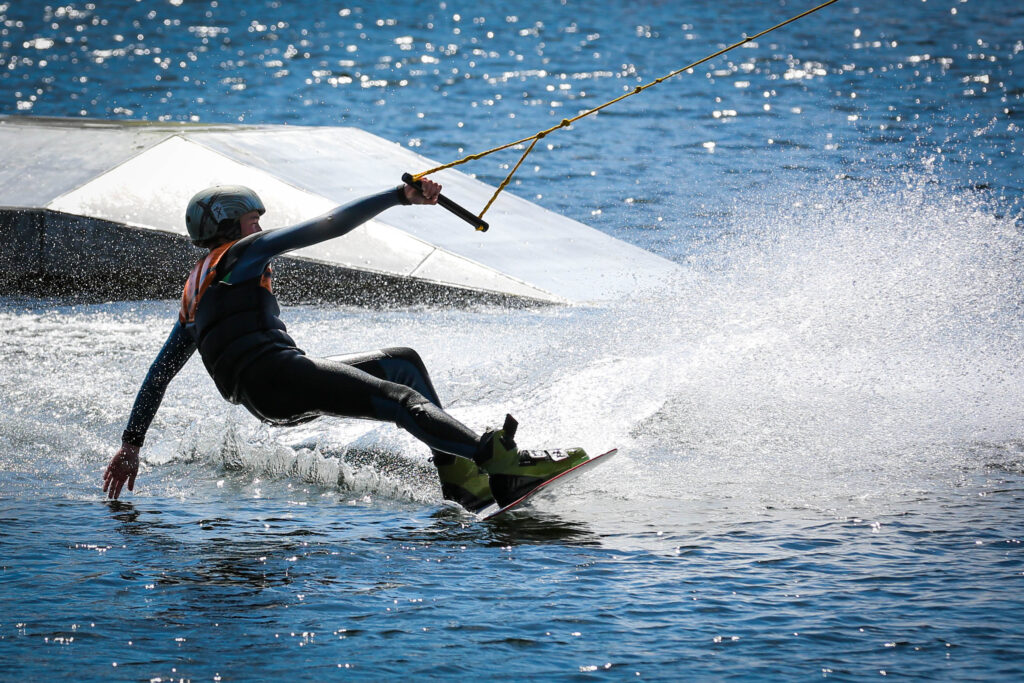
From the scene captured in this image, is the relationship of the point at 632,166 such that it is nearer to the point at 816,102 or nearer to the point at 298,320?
the point at 816,102

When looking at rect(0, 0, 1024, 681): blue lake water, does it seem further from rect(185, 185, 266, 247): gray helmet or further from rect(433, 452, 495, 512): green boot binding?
rect(185, 185, 266, 247): gray helmet

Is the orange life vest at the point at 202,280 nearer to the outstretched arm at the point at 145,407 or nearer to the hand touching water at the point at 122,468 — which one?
the outstretched arm at the point at 145,407

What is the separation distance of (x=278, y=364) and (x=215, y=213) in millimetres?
706

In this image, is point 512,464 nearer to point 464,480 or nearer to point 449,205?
point 464,480

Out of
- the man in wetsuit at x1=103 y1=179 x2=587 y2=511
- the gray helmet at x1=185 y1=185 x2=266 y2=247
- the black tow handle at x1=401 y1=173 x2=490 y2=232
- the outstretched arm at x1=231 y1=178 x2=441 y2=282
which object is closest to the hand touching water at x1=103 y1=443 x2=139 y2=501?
the man in wetsuit at x1=103 y1=179 x2=587 y2=511

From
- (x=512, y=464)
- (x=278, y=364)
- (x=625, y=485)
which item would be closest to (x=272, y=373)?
(x=278, y=364)

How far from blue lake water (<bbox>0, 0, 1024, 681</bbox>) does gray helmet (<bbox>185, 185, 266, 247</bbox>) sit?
126 cm

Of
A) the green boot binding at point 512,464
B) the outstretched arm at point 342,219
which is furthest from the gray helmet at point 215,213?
the green boot binding at point 512,464

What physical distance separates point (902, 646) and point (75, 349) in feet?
20.2

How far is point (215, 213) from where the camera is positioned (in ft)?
17.9

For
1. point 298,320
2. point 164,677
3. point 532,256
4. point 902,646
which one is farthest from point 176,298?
point 902,646

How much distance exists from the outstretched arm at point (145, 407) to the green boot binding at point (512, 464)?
1.40m

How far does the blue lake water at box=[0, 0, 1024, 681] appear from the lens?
4.43m

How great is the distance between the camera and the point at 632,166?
57.6ft
